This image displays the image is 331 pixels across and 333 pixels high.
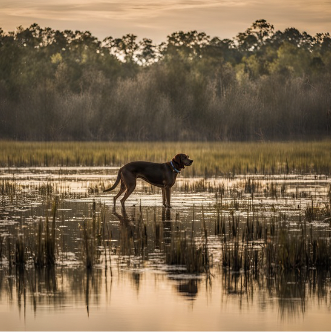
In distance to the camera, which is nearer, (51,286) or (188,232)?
(51,286)

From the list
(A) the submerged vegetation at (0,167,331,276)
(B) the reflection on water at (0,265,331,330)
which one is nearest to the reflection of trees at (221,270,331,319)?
(B) the reflection on water at (0,265,331,330)

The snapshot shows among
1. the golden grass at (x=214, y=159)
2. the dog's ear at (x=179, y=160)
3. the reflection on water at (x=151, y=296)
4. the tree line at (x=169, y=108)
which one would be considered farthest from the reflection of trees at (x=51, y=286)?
the tree line at (x=169, y=108)

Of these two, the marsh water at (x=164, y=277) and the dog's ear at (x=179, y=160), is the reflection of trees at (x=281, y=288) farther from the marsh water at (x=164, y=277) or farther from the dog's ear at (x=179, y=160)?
the dog's ear at (x=179, y=160)

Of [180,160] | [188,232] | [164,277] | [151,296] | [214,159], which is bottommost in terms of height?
[151,296]

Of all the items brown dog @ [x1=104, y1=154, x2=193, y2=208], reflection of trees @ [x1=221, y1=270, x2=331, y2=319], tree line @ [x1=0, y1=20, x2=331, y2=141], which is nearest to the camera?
reflection of trees @ [x1=221, y1=270, x2=331, y2=319]

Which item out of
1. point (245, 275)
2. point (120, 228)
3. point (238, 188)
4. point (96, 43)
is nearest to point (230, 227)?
point (120, 228)

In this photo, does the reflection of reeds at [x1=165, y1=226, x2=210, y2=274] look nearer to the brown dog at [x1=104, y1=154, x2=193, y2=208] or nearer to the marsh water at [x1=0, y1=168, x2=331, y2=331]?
the marsh water at [x1=0, y1=168, x2=331, y2=331]

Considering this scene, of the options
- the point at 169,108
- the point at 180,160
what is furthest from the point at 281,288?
the point at 169,108

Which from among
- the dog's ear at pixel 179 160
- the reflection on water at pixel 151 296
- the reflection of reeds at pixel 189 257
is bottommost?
the reflection on water at pixel 151 296

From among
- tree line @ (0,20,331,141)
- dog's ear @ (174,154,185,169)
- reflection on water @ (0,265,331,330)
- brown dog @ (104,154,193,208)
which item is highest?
tree line @ (0,20,331,141)

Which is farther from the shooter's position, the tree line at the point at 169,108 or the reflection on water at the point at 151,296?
the tree line at the point at 169,108

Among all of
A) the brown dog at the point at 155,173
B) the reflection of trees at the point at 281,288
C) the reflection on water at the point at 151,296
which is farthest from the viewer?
the brown dog at the point at 155,173

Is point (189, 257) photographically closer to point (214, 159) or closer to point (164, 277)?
point (164, 277)

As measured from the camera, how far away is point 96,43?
3460 inches
